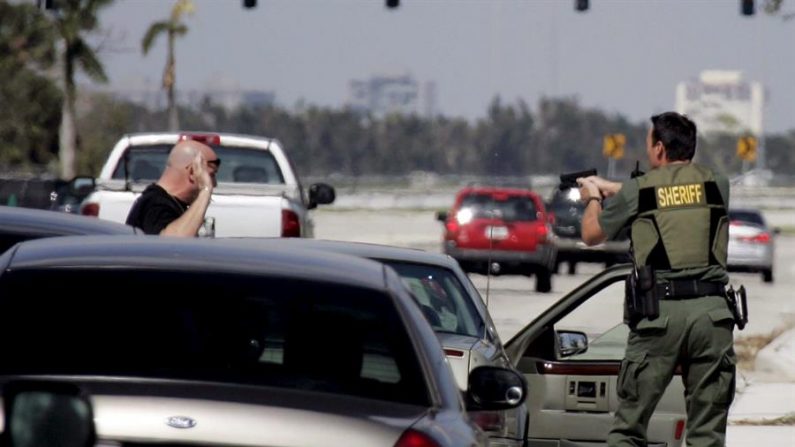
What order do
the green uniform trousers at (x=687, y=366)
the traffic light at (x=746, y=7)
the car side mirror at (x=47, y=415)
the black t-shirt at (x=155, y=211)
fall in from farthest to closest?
1. the traffic light at (x=746, y=7)
2. the black t-shirt at (x=155, y=211)
3. the green uniform trousers at (x=687, y=366)
4. the car side mirror at (x=47, y=415)

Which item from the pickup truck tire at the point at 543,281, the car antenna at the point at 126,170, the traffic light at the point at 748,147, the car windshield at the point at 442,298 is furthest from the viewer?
the traffic light at the point at 748,147

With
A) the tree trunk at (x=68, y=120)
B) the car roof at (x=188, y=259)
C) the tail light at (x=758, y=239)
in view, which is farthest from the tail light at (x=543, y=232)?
the tree trunk at (x=68, y=120)

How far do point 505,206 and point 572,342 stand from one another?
24.7 m

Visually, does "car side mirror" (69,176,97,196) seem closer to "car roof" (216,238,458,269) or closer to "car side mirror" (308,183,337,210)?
"car side mirror" (308,183,337,210)

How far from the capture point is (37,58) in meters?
87.4

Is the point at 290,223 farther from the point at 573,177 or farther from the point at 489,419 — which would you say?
the point at 489,419

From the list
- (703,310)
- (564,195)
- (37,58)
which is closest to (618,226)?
(703,310)

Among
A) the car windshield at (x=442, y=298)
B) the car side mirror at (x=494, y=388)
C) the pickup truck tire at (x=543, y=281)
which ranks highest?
the car side mirror at (x=494, y=388)

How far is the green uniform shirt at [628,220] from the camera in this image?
325 inches

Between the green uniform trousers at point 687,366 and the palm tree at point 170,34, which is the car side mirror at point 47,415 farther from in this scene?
the palm tree at point 170,34

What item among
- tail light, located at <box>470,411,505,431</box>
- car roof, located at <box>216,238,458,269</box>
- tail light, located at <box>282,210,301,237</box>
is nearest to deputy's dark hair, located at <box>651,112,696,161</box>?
tail light, located at <box>470,411,505,431</box>

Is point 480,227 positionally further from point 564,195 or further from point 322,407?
point 322,407

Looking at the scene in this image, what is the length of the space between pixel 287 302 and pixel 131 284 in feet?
1.39

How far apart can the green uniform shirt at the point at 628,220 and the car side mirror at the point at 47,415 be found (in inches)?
152
